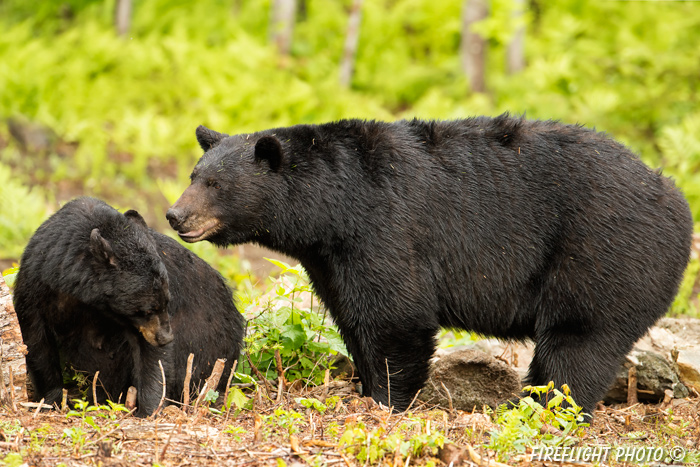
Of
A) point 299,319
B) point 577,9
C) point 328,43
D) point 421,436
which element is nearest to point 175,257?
point 299,319

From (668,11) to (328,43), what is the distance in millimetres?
8593

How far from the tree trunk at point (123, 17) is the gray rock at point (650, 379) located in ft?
55.1

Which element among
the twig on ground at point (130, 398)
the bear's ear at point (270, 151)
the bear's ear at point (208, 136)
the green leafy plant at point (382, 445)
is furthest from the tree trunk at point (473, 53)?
the green leafy plant at point (382, 445)

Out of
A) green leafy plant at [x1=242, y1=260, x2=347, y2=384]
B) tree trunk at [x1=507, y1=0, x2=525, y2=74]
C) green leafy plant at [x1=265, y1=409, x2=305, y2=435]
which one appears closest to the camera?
green leafy plant at [x1=265, y1=409, x2=305, y2=435]

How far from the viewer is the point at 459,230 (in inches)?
207

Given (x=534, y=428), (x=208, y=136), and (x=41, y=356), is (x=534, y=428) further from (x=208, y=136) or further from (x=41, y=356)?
(x=41, y=356)

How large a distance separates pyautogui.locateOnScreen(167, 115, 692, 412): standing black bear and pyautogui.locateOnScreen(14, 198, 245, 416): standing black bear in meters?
0.41

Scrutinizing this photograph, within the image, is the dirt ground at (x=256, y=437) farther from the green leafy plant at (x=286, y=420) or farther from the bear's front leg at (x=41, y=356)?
the bear's front leg at (x=41, y=356)

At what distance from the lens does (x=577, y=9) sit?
20.2 m

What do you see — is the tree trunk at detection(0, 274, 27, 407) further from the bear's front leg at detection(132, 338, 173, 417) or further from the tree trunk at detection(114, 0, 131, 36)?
the tree trunk at detection(114, 0, 131, 36)

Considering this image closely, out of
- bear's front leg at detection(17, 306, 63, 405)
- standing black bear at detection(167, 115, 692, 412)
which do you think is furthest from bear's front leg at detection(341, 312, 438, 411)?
bear's front leg at detection(17, 306, 63, 405)

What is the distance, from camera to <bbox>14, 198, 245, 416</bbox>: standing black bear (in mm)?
4684

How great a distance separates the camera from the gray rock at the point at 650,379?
602cm

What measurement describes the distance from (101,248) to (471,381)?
302 cm
